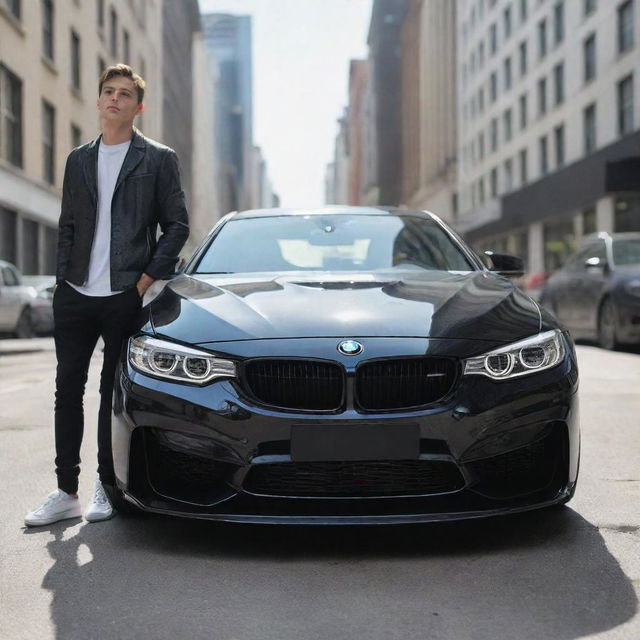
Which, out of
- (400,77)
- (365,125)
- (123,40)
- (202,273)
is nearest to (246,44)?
(365,125)

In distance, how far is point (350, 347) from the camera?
11.0 ft

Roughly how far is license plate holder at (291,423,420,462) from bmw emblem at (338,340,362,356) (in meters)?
0.26

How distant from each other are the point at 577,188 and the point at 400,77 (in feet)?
237

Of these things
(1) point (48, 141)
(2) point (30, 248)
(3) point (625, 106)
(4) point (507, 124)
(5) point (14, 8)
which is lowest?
(2) point (30, 248)

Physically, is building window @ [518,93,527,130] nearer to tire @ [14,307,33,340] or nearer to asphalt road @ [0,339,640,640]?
tire @ [14,307,33,340]

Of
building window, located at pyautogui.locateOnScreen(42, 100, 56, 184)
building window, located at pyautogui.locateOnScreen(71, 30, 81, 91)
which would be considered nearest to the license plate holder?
building window, located at pyautogui.locateOnScreen(42, 100, 56, 184)

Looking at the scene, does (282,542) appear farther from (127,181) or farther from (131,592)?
(127,181)

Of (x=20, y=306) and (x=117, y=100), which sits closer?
(x=117, y=100)

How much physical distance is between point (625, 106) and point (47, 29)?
1722cm

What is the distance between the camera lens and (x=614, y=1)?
1209 inches

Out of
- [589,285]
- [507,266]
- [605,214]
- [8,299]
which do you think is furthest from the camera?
[605,214]

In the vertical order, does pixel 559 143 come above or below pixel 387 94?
below

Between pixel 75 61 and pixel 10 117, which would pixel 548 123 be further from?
pixel 10 117

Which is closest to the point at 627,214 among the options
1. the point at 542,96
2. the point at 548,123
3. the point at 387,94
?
the point at 548,123
